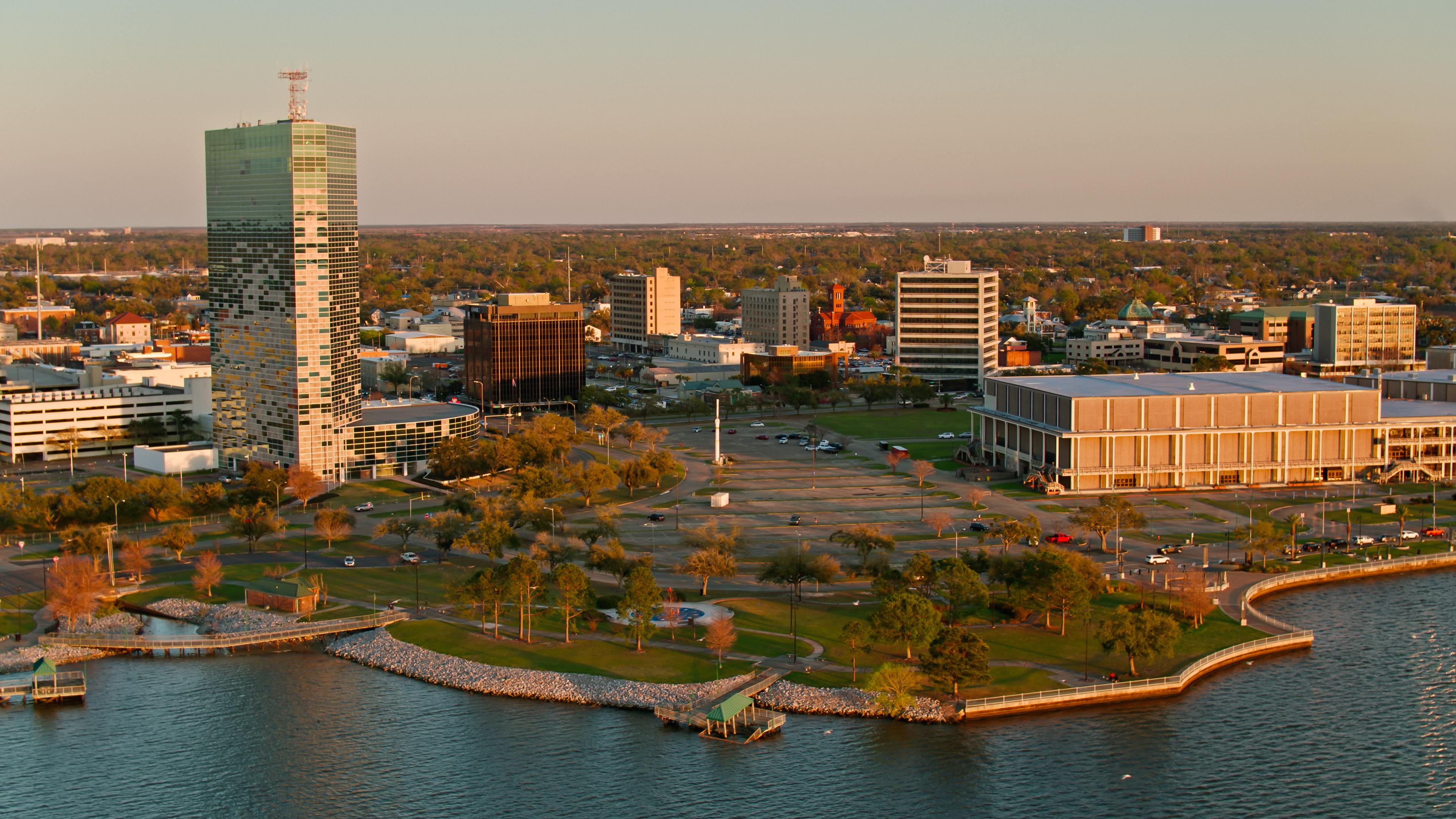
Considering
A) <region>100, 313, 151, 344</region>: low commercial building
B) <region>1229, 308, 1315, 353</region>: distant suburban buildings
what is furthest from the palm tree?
<region>100, 313, 151, 344</region>: low commercial building

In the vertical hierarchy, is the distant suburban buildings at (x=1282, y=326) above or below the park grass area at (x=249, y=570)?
above

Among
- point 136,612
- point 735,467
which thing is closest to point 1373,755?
→ point 136,612

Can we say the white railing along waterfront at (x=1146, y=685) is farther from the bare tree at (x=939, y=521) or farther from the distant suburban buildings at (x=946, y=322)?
the distant suburban buildings at (x=946, y=322)

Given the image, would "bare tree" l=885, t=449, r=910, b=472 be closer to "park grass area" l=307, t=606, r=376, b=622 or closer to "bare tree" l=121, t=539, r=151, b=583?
"park grass area" l=307, t=606, r=376, b=622

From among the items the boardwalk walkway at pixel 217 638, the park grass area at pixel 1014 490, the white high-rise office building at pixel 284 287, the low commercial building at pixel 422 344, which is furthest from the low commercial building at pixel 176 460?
the low commercial building at pixel 422 344

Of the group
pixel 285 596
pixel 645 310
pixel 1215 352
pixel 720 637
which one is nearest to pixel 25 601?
pixel 285 596

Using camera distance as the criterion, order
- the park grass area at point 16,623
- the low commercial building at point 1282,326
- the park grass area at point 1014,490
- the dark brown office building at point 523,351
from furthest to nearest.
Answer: the low commercial building at point 1282,326 → the dark brown office building at point 523,351 → the park grass area at point 1014,490 → the park grass area at point 16,623
